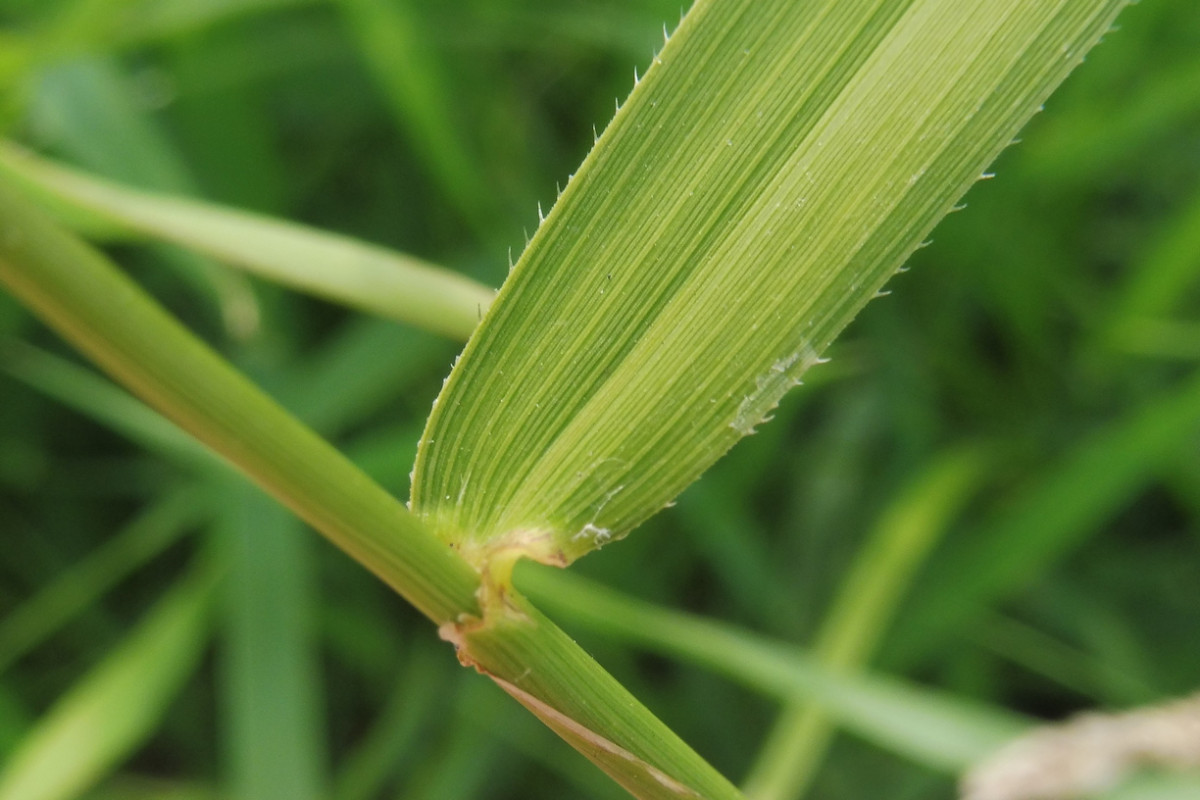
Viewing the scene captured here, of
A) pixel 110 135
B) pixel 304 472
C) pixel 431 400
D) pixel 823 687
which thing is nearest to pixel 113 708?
pixel 431 400

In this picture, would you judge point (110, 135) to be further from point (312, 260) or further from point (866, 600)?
point (866, 600)

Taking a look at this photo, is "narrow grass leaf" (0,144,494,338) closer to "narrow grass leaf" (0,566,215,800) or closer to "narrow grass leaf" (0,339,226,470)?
"narrow grass leaf" (0,339,226,470)

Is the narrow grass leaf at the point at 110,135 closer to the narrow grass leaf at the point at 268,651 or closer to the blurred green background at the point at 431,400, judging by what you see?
the blurred green background at the point at 431,400

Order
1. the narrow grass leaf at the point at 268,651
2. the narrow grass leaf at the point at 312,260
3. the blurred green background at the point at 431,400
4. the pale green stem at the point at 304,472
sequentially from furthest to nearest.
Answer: the blurred green background at the point at 431,400 → the narrow grass leaf at the point at 268,651 → the narrow grass leaf at the point at 312,260 → the pale green stem at the point at 304,472

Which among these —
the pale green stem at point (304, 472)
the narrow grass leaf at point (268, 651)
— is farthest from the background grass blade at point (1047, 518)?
the pale green stem at point (304, 472)

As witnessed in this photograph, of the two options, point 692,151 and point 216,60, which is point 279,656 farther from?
point 692,151

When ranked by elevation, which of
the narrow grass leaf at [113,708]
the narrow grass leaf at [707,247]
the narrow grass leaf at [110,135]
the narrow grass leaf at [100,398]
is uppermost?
the narrow grass leaf at [110,135]

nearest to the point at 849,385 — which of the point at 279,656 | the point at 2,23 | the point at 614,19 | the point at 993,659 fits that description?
the point at 993,659

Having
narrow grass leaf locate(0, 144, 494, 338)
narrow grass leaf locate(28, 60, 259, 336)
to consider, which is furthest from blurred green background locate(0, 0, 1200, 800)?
narrow grass leaf locate(0, 144, 494, 338)
